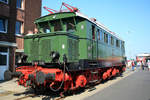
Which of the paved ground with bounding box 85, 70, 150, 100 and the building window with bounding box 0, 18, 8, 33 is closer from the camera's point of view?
the paved ground with bounding box 85, 70, 150, 100

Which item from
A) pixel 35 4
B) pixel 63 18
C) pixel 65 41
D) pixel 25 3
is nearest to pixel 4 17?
pixel 25 3

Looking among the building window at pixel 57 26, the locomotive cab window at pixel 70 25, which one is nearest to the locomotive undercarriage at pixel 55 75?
the locomotive cab window at pixel 70 25

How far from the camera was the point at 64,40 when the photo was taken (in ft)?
21.6

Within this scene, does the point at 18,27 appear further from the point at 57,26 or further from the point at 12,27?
the point at 57,26

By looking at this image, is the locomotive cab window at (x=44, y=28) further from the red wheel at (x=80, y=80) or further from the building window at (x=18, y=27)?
the building window at (x=18, y=27)

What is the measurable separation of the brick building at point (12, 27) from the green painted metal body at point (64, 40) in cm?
563

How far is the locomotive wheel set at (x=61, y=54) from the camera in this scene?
620 cm

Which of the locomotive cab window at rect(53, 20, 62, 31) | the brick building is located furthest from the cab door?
the locomotive cab window at rect(53, 20, 62, 31)

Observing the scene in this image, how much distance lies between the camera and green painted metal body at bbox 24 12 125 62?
6660 millimetres

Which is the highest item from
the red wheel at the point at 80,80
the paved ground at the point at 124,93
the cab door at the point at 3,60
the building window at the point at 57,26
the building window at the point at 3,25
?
the building window at the point at 3,25

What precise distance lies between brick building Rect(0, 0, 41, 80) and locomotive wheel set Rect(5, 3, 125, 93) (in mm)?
5681

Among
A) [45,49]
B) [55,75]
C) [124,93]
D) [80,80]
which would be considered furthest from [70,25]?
[124,93]

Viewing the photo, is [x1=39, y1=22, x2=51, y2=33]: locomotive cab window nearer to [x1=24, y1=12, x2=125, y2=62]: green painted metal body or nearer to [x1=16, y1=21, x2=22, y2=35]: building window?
[x1=24, y1=12, x2=125, y2=62]: green painted metal body

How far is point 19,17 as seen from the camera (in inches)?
558
